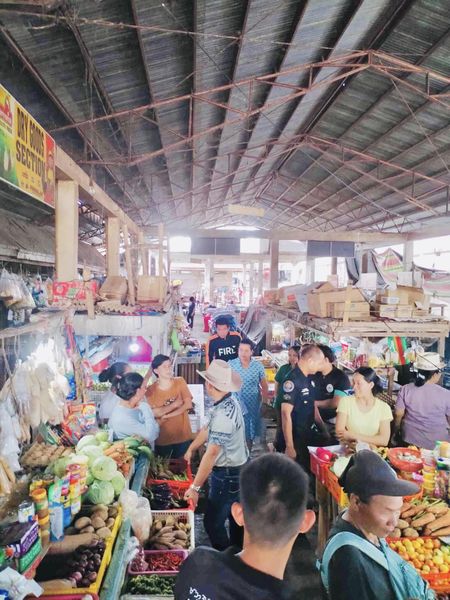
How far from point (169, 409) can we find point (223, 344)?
6.92 ft

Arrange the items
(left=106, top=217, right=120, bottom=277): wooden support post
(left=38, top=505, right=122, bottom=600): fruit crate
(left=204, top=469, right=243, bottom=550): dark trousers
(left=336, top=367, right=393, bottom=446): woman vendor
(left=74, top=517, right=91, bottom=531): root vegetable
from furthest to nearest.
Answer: (left=106, top=217, right=120, bottom=277): wooden support post
(left=336, top=367, right=393, bottom=446): woman vendor
(left=204, top=469, right=243, bottom=550): dark trousers
(left=74, top=517, right=91, bottom=531): root vegetable
(left=38, top=505, right=122, bottom=600): fruit crate

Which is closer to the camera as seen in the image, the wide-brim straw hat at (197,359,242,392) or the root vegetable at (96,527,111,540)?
the root vegetable at (96,527,111,540)

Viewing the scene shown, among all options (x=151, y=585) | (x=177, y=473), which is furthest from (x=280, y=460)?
(x=177, y=473)

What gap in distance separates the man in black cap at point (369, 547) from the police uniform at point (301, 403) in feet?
7.59

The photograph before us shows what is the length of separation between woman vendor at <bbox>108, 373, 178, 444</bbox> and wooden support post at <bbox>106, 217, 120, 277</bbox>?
325cm

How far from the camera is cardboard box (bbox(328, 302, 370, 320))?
507 cm

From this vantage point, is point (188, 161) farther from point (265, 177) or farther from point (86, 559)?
point (86, 559)

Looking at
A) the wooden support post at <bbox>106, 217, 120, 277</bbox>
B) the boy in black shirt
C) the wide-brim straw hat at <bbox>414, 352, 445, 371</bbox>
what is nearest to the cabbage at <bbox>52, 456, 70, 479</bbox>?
the boy in black shirt

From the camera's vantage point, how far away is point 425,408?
A: 4062 millimetres

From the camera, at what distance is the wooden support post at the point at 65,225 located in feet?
14.1

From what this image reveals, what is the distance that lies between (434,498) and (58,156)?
14.2ft

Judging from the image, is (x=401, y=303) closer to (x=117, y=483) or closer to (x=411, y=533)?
(x=411, y=533)

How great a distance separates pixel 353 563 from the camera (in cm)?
161

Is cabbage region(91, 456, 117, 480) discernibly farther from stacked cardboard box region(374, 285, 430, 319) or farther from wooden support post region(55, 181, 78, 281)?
stacked cardboard box region(374, 285, 430, 319)
